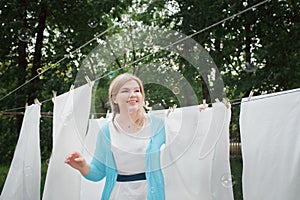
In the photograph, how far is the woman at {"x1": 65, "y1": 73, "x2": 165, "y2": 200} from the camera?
1772mm

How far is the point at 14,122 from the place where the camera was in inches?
312

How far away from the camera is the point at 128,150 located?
1787mm

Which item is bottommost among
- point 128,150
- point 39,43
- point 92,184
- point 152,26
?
point 92,184

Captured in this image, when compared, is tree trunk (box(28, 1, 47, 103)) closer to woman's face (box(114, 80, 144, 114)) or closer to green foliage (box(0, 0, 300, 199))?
green foliage (box(0, 0, 300, 199))

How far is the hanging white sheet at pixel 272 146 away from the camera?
2.14m

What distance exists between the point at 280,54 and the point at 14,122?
15.0 ft

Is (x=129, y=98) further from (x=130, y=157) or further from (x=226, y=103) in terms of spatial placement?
(x=226, y=103)

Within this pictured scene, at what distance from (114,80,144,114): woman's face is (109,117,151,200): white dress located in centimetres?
9

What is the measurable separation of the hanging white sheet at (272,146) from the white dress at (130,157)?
29.0 inches

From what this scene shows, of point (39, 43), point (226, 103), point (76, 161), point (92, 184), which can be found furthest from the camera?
point (39, 43)

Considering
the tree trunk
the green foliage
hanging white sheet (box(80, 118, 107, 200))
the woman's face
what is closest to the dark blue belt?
the woman's face

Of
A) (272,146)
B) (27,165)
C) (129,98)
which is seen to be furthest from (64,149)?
(272,146)

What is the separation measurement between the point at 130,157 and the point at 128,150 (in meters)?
0.03

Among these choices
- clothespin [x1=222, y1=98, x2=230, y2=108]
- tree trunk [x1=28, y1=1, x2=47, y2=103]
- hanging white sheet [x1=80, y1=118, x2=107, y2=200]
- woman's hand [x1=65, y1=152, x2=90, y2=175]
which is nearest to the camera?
woman's hand [x1=65, y1=152, x2=90, y2=175]
